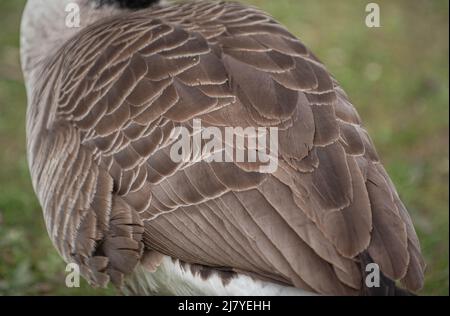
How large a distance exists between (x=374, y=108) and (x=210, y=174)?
4.40m

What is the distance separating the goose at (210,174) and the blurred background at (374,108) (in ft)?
3.68

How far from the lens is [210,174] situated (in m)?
3.89

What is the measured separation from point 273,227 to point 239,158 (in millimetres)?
392

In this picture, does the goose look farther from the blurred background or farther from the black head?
the blurred background

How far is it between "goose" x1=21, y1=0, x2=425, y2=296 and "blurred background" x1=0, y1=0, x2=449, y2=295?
1.12 meters

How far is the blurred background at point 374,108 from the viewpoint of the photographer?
18.7ft

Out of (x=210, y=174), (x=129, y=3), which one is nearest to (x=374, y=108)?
(x=129, y=3)

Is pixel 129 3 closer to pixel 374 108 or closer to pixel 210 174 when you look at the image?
pixel 210 174

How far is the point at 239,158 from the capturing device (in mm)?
3879

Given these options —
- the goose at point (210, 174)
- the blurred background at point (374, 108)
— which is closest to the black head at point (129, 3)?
the goose at point (210, 174)

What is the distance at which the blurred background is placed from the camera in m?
5.71

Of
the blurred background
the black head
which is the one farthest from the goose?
the blurred background
